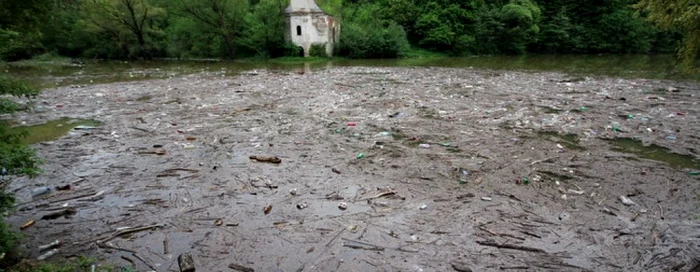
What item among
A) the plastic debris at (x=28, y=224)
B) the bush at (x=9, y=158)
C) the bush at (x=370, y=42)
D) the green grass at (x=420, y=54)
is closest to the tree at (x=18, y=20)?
the bush at (x=9, y=158)

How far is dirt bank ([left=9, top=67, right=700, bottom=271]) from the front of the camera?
3.79 meters

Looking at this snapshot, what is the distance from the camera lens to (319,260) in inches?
145

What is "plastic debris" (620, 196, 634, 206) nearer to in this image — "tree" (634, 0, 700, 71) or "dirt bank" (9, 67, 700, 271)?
"dirt bank" (9, 67, 700, 271)

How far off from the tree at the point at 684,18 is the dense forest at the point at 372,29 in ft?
110

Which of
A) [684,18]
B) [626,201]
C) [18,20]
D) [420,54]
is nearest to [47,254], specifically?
[18,20]

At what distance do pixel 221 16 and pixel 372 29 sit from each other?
1532 centimetres

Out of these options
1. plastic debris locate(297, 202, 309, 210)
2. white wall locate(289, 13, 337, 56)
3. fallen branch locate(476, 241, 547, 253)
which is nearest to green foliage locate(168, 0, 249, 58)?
white wall locate(289, 13, 337, 56)

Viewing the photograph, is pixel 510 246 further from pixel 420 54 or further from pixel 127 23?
pixel 127 23

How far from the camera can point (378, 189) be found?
5285 mm

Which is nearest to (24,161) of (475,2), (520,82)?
(520,82)

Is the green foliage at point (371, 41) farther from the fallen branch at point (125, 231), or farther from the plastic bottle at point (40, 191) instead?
the fallen branch at point (125, 231)

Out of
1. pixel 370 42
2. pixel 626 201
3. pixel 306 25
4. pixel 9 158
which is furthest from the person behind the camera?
pixel 306 25

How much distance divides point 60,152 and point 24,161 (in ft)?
13.6

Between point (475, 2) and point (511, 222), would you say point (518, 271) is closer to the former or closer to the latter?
point (511, 222)
